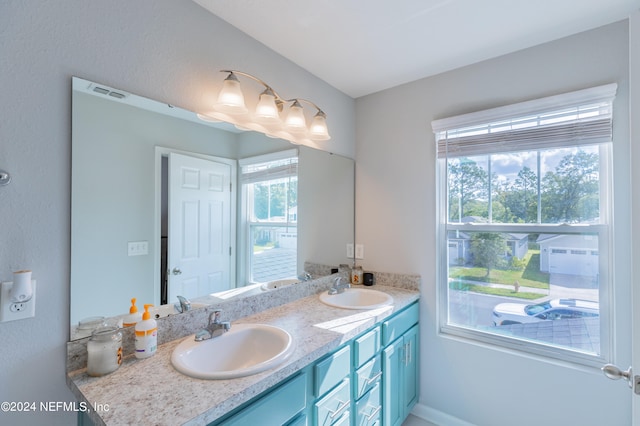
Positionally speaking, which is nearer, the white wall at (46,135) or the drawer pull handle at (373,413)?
the white wall at (46,135)

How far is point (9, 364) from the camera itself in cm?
88

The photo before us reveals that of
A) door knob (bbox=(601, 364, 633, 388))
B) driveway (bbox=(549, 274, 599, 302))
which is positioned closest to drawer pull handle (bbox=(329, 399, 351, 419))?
door knob (bbox=(601, 364, 633, 388))

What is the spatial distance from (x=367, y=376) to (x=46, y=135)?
1730 millimetres

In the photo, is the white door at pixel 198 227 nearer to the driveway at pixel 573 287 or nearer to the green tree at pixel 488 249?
the green tree at pixel 488 249

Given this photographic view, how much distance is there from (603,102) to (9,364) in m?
2.72

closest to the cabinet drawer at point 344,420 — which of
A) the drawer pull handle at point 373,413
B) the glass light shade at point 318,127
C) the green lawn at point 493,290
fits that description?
the drawer pull handle at point 373,413

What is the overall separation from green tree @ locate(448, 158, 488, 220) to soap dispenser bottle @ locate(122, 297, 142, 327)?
192cm

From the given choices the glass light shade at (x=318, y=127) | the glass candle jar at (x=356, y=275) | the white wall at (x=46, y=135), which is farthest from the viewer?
the glass candle jar at (x=356, y=275)

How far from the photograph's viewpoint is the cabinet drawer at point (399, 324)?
1.69 m

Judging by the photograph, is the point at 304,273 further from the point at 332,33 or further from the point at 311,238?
the point at 332,33

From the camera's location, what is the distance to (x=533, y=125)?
173cm

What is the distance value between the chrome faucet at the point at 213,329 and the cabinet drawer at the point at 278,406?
1.26ft

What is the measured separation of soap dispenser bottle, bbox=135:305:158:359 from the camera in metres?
1.06

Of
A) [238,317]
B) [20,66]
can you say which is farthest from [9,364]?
[20,66]
